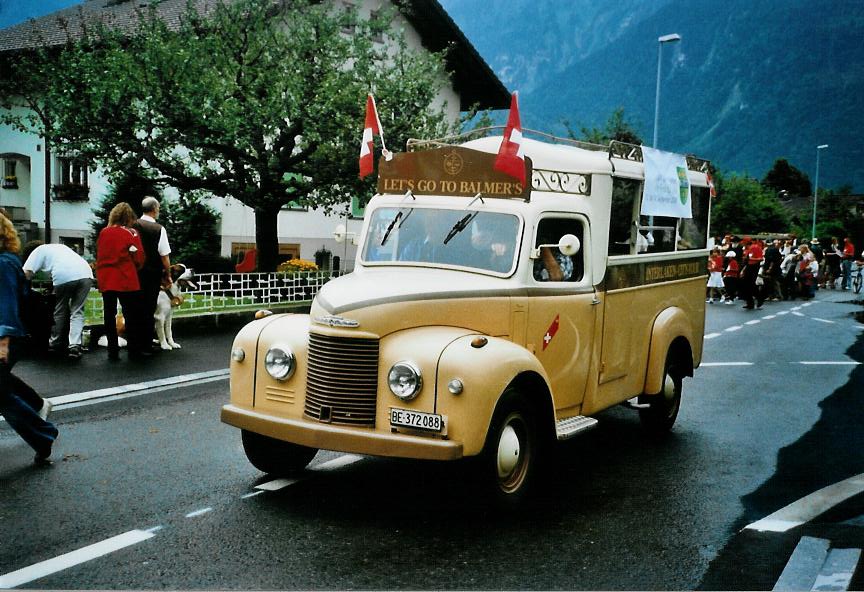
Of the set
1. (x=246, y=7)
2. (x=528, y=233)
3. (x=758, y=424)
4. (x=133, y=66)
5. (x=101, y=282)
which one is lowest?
(x=758, y=424)

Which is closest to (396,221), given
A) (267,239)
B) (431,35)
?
(267,239)

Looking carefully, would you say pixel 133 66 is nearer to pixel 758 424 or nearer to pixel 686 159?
pixel 686 159

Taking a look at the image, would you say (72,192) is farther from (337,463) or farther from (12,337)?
(337,463)

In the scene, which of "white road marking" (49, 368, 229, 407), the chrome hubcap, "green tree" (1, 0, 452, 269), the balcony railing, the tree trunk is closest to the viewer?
the chrome hubcap

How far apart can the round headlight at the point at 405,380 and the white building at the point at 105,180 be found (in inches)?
940

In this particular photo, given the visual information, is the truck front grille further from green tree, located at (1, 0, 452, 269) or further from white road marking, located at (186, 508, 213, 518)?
green tree, located at (1, 0, 452, 269)

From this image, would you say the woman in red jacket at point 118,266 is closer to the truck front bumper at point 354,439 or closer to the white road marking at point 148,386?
the white road marking at point 148,386

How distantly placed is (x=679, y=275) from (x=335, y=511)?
451cm

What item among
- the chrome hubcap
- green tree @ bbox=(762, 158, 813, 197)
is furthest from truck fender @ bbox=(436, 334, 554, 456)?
green tree @ bbox=(762, 158, 813, 197)

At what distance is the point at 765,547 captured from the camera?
5.50 metres

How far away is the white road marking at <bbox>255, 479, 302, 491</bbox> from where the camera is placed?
252 inches

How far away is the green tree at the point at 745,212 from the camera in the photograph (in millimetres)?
73250

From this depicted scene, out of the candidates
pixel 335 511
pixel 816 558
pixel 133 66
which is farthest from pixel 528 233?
pixel 133 66

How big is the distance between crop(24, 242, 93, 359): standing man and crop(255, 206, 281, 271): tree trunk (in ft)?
29.9
